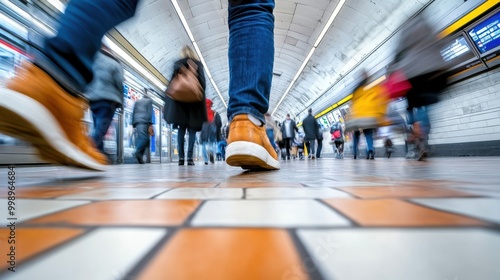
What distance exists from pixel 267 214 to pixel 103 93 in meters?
2.42

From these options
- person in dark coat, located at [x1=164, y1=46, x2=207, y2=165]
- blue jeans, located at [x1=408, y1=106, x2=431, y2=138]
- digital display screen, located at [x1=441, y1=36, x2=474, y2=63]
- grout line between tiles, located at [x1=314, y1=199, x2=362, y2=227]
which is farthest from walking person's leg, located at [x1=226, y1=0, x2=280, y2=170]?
digital display screen, located at [x1=441, y1=36, x2=474, y2=63]

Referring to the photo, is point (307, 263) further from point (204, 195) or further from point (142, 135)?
point (142, 135)

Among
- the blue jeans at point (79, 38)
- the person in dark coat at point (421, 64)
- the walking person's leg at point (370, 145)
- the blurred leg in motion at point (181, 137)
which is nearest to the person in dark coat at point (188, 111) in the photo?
the blurred leg in motion at point (181, 137)

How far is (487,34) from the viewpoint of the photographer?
3730 millimetres

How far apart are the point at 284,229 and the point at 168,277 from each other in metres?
0.11

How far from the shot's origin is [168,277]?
0.43 feet

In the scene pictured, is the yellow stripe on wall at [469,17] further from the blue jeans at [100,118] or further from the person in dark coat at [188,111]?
the blue jeans at [100,118]

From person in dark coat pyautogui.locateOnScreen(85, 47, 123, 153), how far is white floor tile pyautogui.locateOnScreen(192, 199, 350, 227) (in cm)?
232

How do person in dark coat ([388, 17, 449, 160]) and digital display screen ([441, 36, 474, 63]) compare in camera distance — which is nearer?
person in dark coat ([388, 17, 449, 160])

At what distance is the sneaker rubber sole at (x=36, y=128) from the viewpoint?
61cm

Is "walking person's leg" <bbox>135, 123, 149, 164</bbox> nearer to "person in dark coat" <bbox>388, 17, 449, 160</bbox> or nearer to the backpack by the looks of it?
"person in dark coat" <bbox>388, 17, 449, 160</bbox>

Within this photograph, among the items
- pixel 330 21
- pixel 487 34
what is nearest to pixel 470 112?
pixel 487 34

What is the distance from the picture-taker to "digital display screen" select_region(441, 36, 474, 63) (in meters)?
4.07

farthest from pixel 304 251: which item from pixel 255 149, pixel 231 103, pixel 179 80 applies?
pixel 179 80
